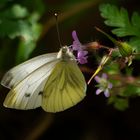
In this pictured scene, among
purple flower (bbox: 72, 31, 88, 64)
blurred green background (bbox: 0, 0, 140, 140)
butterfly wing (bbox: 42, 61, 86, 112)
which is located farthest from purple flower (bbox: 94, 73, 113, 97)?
blurred green background (bbox: 0, 0, 140, 140)

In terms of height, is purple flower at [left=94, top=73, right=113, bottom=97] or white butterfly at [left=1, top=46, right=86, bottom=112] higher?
white butterfly at [left=1, top=46, right=86, bottom=112]

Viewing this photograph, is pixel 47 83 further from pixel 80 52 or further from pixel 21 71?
pixel 80 52

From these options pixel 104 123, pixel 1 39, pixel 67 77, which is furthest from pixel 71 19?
pixel 67 77

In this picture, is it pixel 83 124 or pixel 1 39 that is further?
pixel 83 124

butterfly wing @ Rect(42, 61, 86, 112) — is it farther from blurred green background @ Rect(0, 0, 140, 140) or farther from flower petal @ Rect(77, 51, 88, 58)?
blurred green background @ Rect(0, 0, 140, 140)

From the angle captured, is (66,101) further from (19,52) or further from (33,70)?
(19,52)

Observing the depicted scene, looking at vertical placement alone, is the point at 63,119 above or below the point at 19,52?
below

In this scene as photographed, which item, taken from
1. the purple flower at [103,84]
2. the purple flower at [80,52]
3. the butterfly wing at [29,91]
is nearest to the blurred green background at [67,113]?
the purple flower at [103,84]

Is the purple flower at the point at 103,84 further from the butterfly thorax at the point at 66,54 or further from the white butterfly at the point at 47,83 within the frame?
the butterfly thorax at the point at 66,54

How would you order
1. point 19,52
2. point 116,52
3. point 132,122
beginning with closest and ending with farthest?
point 116,52
point 19,52
point 132,122
